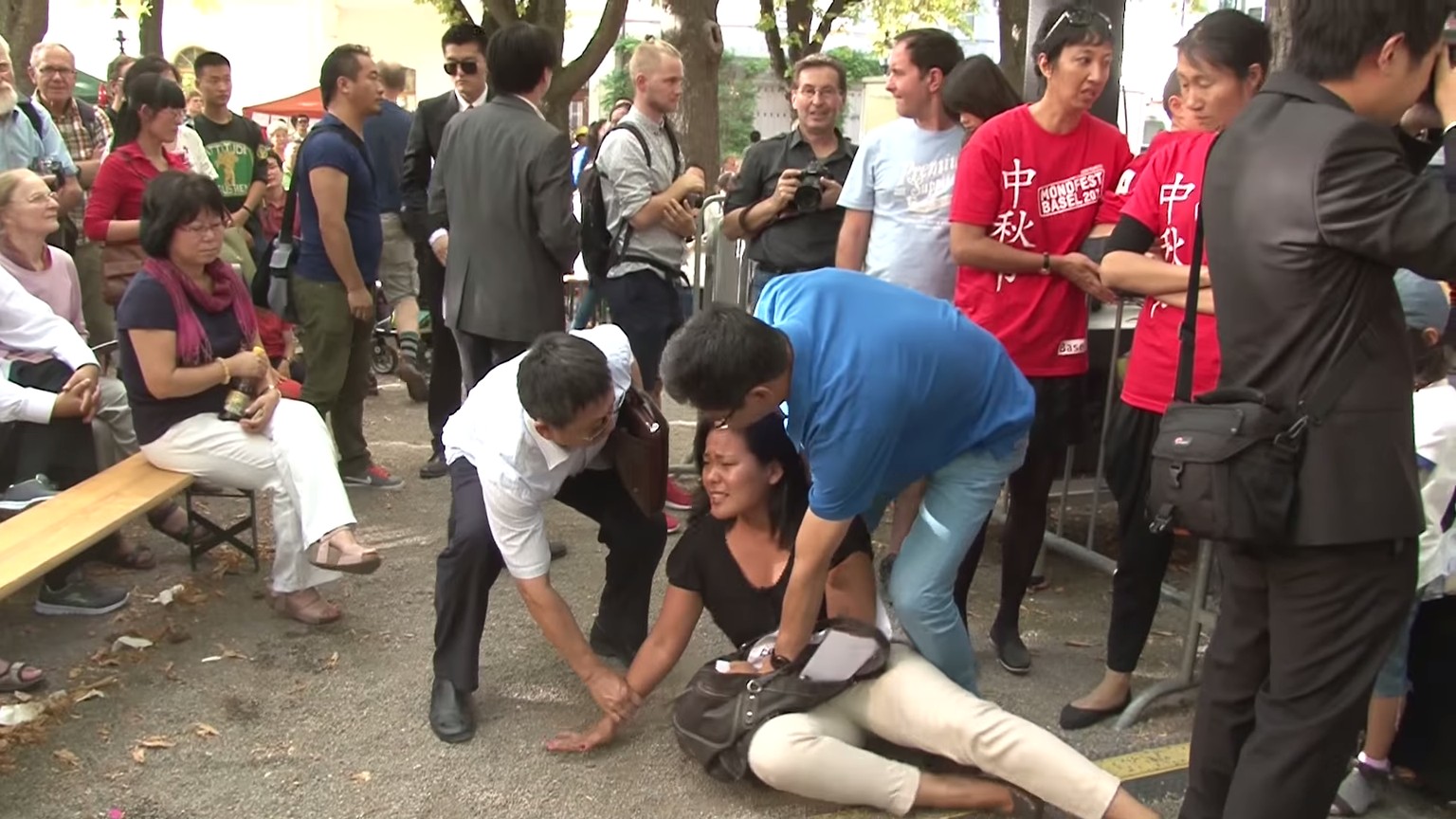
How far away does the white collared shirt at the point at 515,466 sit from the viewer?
3.11 metres

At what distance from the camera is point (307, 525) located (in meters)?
3.91

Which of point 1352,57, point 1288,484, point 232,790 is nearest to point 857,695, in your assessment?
point 1288,484

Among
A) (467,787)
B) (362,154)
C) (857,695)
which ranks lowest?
(467,787)

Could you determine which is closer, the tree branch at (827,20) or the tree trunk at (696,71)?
the tree trunk at (696,71)

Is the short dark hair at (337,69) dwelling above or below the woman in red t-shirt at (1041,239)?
above

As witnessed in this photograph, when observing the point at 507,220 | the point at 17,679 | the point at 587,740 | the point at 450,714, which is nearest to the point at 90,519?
the point at 17,679

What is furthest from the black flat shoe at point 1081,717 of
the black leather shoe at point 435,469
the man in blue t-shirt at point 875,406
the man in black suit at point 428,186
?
the black leather shoe at point 435,469

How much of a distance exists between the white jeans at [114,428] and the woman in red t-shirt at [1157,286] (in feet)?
11.6

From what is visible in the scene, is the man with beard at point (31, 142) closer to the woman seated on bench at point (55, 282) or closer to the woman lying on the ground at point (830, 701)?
the woman seated on bench at point (55, 282)

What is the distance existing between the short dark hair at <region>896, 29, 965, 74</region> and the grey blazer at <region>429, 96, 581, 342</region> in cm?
135

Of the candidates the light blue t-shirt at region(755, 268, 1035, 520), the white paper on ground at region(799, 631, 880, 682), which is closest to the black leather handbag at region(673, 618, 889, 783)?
the white paper on ground at region(799, 631, 880, 682)

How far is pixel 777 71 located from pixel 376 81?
16020 mm

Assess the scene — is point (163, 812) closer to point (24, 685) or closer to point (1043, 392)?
point (24, 685)

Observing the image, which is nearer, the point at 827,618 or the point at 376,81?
the point at 827,618
